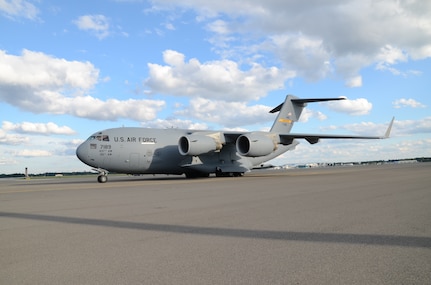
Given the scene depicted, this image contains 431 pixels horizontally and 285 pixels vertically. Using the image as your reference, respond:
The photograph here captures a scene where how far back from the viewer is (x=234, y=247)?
16.3 feet

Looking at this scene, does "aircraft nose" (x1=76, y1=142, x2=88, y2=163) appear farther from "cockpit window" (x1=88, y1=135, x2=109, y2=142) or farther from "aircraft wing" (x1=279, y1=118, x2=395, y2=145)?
"aircraft wing" (x1=279, y1=118, x2=395, y2=145)

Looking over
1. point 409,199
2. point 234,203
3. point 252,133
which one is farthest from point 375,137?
point 234,203

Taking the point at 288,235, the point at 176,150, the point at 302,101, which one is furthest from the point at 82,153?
the point at 288,235

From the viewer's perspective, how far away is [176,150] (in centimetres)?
2481

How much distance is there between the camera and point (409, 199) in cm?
1009

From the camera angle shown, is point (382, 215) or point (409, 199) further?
point (409, 199)

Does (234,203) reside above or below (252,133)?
below

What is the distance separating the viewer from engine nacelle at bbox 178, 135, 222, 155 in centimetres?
2309

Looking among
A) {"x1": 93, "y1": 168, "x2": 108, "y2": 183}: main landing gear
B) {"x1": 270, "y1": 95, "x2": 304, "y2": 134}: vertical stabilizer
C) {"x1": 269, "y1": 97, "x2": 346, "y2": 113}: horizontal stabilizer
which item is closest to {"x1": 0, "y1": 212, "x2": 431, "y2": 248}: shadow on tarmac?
{"x1": 93, "y1": 168, "x2": 108, "y2": 183}: main landing gear

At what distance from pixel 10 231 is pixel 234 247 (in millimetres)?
4157

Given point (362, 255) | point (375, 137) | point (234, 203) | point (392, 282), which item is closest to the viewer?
point (392, 282)

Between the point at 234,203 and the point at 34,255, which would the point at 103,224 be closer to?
the point at 34,255

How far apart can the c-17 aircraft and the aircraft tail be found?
7.41 feet

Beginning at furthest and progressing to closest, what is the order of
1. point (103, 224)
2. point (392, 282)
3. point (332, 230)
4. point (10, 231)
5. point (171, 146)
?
point (171, 146) → point (103, 224) → point (10, 231) → point (332, 230) → point (392, 282)
